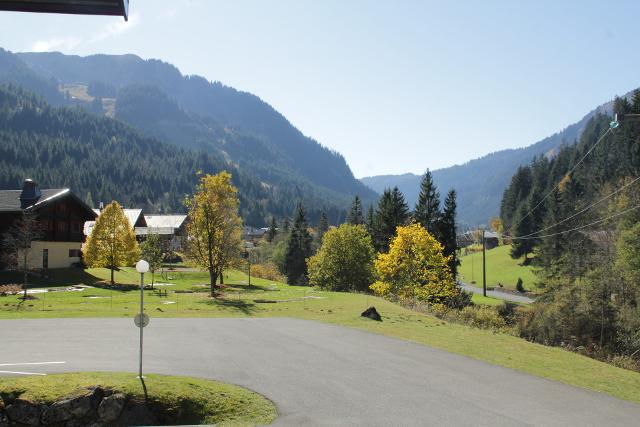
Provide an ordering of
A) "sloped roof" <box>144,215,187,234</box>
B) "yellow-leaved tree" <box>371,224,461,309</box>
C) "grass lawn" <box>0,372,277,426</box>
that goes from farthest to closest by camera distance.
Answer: "sloped roof" <box>144,215,187,234</box>, "yellow-leaved tree" <box>371,224,461,309</box>, "grass lawn" <box>0,372,277,426</box>

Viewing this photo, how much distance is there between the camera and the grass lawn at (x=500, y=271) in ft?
293

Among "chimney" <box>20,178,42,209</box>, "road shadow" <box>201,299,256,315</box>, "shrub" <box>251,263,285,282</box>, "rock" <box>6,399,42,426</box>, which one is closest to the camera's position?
"rock" <box>6,399,42,426</box>

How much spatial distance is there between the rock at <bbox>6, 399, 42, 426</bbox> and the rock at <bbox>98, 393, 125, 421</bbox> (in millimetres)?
1623

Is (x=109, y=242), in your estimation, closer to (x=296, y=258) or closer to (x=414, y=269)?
(x=414, y=269)

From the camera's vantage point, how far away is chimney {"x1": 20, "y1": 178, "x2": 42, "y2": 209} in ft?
174

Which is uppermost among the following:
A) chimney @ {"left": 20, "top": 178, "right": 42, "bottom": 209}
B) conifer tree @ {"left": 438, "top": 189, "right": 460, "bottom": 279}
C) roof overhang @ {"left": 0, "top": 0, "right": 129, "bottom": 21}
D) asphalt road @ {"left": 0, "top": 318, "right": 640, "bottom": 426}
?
chimney @ {"left": 20, "top": 178, "right": 42, "bottom": 209}

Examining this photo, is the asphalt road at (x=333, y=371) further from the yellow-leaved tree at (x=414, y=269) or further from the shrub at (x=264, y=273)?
the shrub at (x=264, y=273)

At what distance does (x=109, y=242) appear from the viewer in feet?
176

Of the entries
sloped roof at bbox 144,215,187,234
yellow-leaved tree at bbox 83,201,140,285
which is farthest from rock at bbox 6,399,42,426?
sloped roof at bbox 144,215,187,234

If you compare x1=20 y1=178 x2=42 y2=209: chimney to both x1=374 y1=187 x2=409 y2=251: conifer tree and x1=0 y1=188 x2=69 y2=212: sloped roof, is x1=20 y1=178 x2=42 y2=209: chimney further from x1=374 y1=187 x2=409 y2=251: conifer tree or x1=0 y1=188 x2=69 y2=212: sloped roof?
x1=374 y1=187 x2=409 y2=251: conifer tree

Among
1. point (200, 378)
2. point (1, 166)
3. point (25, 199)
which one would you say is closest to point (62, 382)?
point (200, 378)

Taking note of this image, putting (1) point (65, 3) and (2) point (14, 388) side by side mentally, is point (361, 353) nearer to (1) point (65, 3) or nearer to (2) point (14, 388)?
(2) point (14, 388)

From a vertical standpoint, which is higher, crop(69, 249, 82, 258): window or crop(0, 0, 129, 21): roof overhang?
crop(0, 0, 129, 21): roof overhang

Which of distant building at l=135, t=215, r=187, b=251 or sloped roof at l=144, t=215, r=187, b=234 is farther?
sloped roof at l=144, t=215, r=187, b=234
